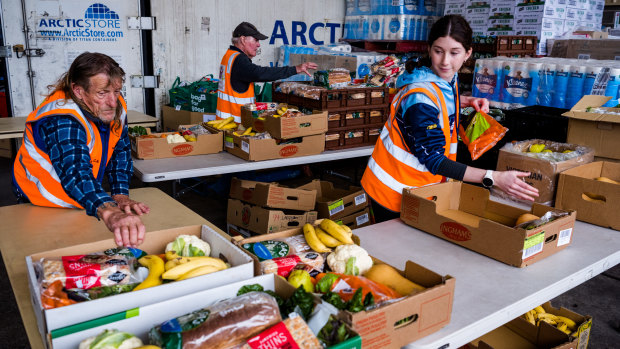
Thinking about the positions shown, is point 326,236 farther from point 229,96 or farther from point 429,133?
point 229,96

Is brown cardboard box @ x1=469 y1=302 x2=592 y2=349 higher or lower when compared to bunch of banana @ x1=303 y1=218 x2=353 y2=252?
lower

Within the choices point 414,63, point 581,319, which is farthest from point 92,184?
point 581,319

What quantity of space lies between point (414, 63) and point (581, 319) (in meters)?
1.49

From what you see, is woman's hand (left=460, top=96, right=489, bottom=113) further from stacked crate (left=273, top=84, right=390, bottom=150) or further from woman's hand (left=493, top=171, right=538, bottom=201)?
stacked crate (left=273, top=84, right=390, bottom=150)

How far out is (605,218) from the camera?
2428 mm

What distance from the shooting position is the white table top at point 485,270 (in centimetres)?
158

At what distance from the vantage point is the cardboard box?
1210 mm

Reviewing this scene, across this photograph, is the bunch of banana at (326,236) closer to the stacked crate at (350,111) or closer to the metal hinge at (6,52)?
the stacked crate at (350,111)

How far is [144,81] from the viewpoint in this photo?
290 inches

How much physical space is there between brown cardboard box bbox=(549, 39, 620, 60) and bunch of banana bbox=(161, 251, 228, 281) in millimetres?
5580

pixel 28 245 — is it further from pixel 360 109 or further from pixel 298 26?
pixel 298 26

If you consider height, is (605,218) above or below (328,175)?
above

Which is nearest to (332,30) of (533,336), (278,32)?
(278,32)

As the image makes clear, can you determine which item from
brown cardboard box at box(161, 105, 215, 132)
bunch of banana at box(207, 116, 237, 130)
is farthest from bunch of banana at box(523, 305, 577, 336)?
brown cardboard box at box(161, 105, 215, 132)
